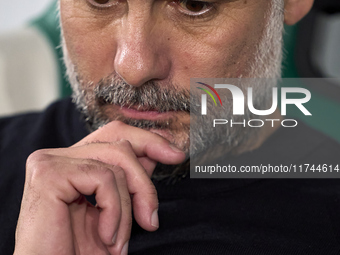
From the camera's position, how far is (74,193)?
2.48 feet

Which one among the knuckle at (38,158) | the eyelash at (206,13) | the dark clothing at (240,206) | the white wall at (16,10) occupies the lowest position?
the dark clothing at (240,206)

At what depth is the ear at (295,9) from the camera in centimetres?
111

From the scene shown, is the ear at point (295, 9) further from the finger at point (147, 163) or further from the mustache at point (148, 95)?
the finger at point (147, 163)

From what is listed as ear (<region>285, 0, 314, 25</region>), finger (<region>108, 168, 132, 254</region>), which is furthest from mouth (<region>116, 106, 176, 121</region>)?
ear (<region>285, 0, 314, 25</region>)

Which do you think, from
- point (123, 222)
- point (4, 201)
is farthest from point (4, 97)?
point (123, 222)

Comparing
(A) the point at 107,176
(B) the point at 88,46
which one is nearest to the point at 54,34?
(B) the point at 88,46

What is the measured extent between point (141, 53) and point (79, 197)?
33 cm

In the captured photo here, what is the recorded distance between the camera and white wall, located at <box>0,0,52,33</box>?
2623mm

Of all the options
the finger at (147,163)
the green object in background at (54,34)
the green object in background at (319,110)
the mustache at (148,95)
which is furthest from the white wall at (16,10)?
the finger at (147,163)

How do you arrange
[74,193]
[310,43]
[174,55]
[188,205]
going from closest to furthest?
1. [74,193]
2. [174,55]
3. [188,205]
4. [310,43]

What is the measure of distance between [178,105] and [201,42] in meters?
0.16

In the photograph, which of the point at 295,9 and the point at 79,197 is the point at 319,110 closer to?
the point at 295,9

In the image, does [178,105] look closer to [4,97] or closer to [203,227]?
[203,227]

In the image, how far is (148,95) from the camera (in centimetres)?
91
